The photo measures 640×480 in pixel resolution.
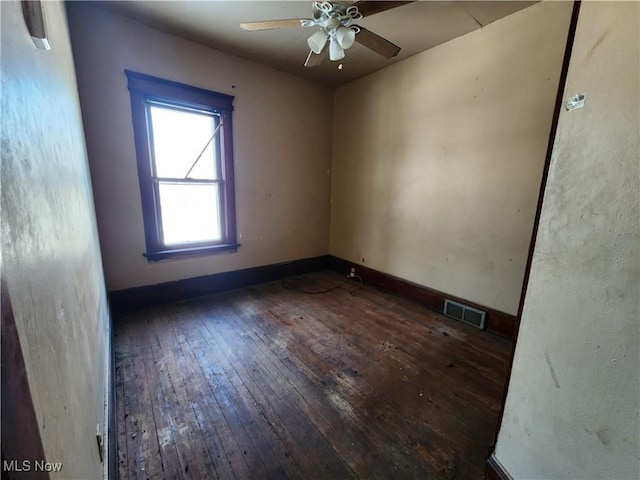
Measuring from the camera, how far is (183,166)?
2.99 meters

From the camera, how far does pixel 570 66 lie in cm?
85

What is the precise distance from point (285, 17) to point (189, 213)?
2.22 m

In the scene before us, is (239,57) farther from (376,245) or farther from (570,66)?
(570,66)

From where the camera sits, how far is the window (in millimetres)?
2703

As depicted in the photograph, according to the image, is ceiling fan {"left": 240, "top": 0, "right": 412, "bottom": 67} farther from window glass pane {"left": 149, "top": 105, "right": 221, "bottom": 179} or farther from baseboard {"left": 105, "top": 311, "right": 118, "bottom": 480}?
baseboard {"left": 105, "top": 311, "right": 118, "bottom": 480}

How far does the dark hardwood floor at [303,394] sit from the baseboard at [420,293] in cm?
14

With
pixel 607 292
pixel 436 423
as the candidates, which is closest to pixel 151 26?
pixel 607 292

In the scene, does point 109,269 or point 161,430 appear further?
point 109,269

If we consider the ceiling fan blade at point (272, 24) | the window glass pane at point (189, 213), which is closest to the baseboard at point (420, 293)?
the window glass pane at point (189, 213)

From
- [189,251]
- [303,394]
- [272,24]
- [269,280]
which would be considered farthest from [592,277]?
[269,280]

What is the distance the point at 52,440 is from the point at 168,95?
3112mm

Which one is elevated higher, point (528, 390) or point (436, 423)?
point (528, 390)

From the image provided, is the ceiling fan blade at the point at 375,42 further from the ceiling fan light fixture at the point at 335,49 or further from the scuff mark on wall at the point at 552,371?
the scuff mark on wall at the point at 552,371

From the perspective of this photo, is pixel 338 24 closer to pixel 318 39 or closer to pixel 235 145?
pixel 318 39
